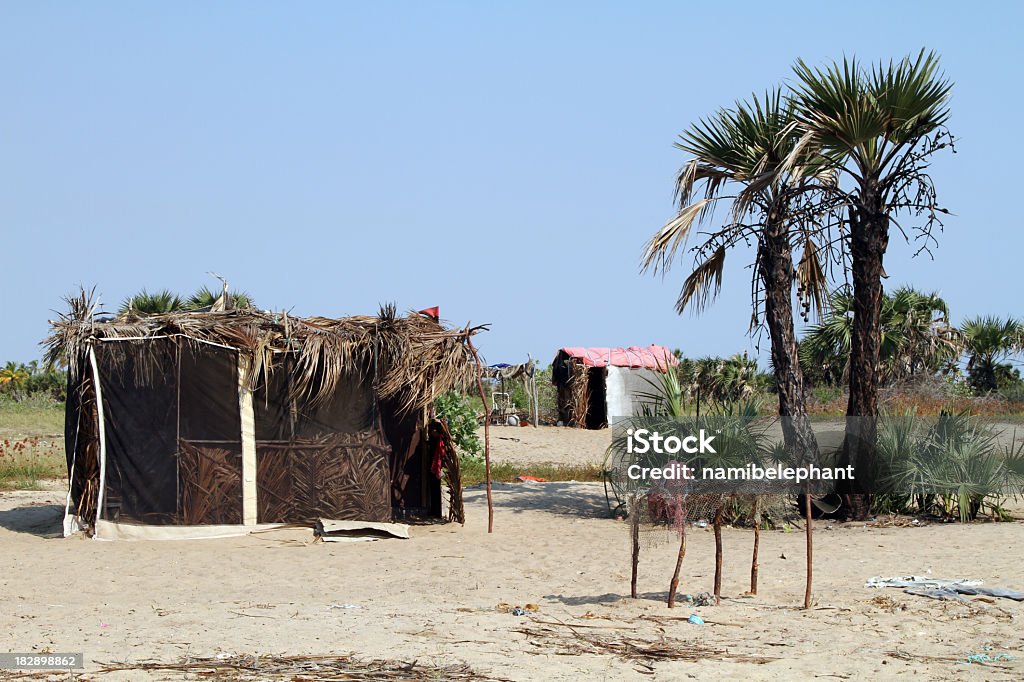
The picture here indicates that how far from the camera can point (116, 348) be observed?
38.2 feet

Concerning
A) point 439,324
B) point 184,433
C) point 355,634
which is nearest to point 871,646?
point 355,634

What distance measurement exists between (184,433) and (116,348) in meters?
1.24

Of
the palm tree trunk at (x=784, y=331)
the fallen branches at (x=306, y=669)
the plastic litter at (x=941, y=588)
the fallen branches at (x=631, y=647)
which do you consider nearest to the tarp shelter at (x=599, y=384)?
the palm tree trunk at (x=784, y=331)

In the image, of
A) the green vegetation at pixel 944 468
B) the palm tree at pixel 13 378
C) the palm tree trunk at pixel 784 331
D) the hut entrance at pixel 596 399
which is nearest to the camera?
the green vegetation at pixel 944 468

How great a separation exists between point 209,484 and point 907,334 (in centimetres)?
1723

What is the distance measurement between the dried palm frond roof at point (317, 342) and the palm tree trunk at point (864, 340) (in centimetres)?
481

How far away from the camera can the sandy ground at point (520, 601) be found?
6.50 metres

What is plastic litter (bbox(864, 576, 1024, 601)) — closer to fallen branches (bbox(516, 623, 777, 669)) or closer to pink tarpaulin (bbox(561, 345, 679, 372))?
fallen branches (bbox(516, 623, 777, 669))

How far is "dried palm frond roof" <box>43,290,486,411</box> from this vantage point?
455 inches

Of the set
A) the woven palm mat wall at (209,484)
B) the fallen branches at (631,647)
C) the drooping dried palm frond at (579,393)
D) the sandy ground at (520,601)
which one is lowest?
the fallen branches at (631,647)

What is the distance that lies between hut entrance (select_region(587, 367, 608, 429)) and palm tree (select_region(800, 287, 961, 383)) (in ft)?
22.5

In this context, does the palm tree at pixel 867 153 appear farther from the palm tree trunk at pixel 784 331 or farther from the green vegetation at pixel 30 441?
the green vegetation at pixel 30 441

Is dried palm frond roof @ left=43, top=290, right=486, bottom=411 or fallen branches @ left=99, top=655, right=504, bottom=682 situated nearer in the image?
fallen branches @ left=99, top=655, right=504, bottom=682

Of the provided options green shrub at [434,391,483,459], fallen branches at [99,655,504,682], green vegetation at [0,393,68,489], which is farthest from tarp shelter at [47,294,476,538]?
green vegetation at [0,393,68,489]
